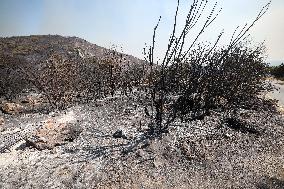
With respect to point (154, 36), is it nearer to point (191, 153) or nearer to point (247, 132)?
point (191, 153)

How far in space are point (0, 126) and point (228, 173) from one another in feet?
19.4

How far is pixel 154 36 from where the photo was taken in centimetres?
580

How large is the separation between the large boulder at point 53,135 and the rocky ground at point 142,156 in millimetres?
17

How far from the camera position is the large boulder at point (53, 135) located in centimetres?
618

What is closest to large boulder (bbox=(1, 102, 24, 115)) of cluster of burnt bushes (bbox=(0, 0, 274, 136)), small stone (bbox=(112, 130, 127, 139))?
cluster of burnt bushes (bbox=(0, 0, 274, 136))

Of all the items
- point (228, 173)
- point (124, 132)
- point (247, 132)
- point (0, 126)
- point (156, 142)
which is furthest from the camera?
point (0, 126)

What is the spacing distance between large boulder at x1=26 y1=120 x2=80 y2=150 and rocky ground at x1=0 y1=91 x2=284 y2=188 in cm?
2

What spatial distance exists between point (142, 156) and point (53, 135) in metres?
1.72

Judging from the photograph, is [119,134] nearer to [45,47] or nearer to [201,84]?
[201,84]

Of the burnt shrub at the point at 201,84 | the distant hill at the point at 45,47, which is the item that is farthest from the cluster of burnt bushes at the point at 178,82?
the distant hill at the point at 45,47

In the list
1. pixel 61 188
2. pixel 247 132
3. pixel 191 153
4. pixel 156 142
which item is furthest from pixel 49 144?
pixel 247 132

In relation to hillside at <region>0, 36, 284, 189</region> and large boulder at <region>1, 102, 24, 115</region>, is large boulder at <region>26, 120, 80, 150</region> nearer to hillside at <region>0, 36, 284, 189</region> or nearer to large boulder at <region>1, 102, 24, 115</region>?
hillside at <region>0, 36, 284, 189</region>

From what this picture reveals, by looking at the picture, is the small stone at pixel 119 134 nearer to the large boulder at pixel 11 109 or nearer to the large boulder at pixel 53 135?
the large boulder at pixel 53 135

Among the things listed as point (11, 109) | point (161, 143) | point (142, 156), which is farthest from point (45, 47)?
point (142, 156)
